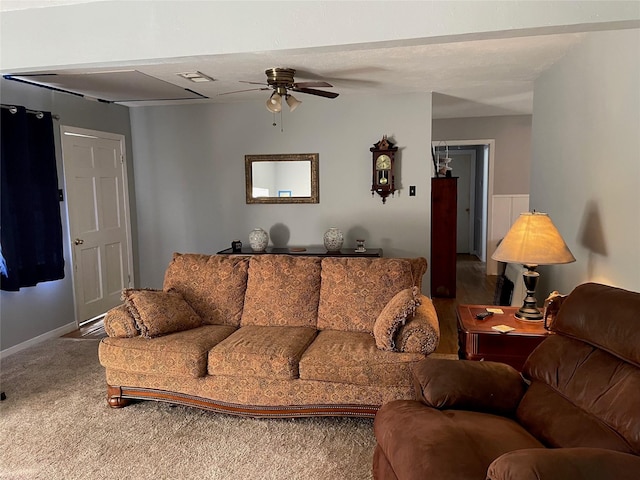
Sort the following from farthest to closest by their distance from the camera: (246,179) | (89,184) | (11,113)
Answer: (246,179), (89,184), (11,113)

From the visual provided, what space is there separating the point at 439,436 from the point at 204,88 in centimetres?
390

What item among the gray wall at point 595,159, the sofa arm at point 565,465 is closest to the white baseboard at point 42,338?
the sofa arm at point 565,465

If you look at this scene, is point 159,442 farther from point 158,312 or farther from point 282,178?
point 282,178

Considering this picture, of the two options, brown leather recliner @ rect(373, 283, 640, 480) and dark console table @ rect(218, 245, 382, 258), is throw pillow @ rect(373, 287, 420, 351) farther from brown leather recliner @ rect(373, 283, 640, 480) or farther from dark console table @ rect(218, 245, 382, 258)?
dark console table @ rect(218, 245, 382, 258)

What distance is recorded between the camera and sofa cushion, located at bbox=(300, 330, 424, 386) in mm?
2539

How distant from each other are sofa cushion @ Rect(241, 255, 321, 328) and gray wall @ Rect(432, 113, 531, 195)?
14.1ft

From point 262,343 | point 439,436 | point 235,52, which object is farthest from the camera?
point 262,343

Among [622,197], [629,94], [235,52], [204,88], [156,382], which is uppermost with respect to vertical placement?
[204,88]

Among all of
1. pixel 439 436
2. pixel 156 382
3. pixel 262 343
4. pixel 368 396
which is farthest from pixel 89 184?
pixel 439 436

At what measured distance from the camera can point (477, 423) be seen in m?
1.80

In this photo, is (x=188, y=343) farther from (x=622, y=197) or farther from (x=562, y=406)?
(x=622, y=197)

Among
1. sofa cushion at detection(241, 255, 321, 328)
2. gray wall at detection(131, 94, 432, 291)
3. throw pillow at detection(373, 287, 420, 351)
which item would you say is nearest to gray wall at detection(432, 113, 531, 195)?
gray wall at detection(131, 94, 432, 291)

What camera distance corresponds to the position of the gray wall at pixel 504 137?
21.6ft

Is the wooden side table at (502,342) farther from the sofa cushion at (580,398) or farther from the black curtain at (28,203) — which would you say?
the black curtain at (28,203)
